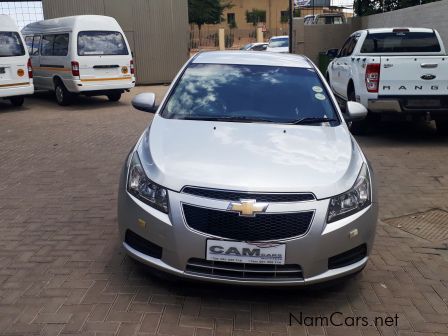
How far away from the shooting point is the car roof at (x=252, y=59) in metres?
4.97

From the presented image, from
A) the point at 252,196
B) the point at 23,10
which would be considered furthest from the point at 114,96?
the point at 252,196

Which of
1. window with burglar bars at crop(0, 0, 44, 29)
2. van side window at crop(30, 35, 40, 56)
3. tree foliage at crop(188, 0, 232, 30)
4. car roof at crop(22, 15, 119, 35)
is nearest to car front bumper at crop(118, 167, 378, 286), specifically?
car roof at crop(22, 15, 119, 35)

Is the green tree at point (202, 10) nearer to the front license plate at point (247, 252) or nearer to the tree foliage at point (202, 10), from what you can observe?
the tree foliage at point (202, 10)

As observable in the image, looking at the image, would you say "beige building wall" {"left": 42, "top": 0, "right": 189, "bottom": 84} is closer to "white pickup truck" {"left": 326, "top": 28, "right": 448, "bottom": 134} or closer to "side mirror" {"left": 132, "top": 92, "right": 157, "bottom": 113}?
"white pickup truck" {"left": 326, "top": 28, "right": 448, "bottom": 134}

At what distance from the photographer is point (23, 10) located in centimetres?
1912

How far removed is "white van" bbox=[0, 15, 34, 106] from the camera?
1170 cm

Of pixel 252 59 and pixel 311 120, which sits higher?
pixel 252 59

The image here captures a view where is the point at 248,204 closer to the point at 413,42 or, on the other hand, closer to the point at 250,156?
the point at 250,156

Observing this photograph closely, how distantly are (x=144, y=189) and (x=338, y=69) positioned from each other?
7898 mm

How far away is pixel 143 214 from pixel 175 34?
15697mm

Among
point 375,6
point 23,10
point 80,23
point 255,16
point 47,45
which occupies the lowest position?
point 47,45

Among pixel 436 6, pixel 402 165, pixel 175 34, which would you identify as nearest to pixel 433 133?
pixel 402 165

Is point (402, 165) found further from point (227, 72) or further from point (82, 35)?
point (82, 35)

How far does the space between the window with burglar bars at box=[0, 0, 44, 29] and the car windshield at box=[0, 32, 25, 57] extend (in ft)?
25.2
